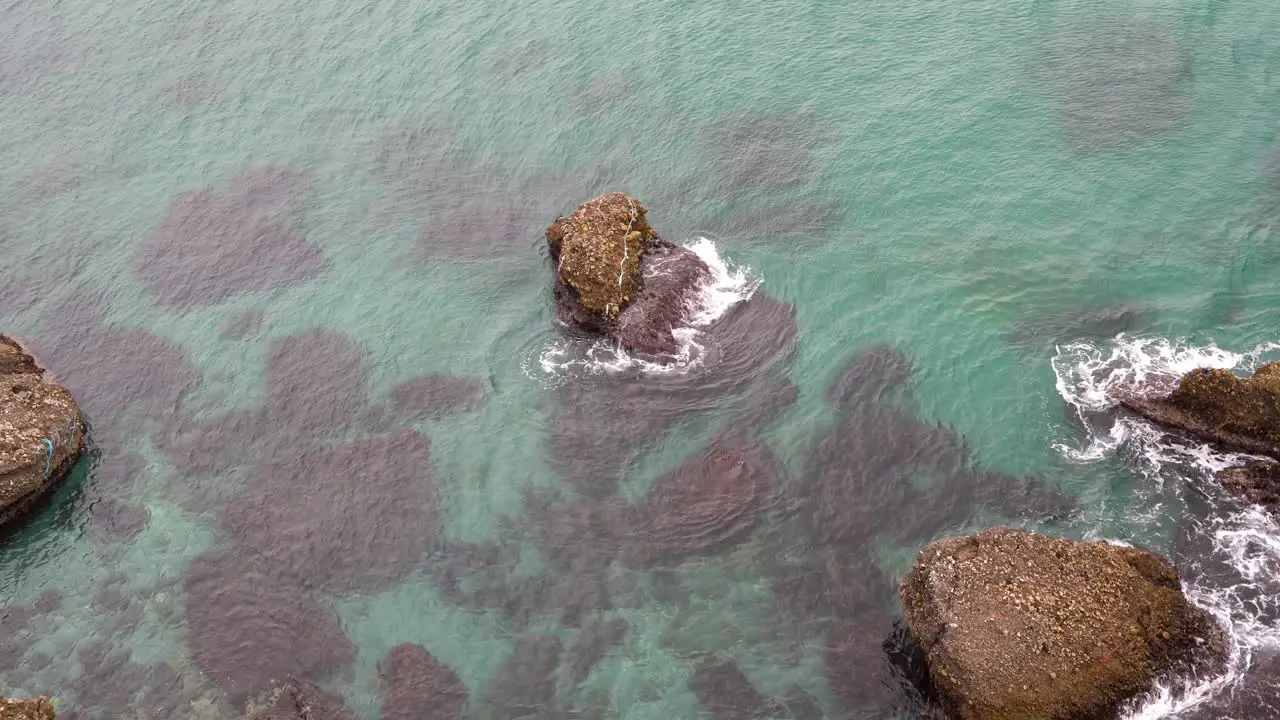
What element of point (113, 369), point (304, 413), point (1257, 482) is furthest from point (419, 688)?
point (1257, 482)

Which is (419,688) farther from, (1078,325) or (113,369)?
(1078,325)

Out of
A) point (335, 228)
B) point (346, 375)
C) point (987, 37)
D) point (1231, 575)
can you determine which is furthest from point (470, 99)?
point (1231, 575)

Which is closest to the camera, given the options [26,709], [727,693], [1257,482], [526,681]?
[26,709]

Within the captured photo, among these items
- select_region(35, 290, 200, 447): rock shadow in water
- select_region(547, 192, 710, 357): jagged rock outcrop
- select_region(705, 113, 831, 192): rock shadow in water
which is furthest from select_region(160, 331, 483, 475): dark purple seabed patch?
select_region(705, 113, 831, 192): rock shadow in water

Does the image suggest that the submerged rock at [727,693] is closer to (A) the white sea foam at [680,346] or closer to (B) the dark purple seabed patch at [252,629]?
(B) the dark purple seabed patch at [252,629]

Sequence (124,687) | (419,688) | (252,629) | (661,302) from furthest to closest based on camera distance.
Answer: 1. (661,302)
2. (252,629)
3. (124,687)
4. (419,688)

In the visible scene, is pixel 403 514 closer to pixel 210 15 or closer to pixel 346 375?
pixel 346 375

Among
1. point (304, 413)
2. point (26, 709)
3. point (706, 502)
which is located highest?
point (304, 413)
